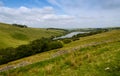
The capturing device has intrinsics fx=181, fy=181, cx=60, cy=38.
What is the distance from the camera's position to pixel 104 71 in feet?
38.1

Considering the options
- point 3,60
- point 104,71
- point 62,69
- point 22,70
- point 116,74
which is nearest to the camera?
point 116,74

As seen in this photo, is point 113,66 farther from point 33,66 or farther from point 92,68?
point 33,66

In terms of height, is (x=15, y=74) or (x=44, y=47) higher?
(x=15, y=74)

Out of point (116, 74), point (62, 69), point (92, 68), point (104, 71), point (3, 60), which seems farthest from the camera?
point (3, 60)

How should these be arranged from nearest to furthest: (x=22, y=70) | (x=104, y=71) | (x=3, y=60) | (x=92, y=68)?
(x=104, y=71) → (x=92, y=68) → (x=22, y=70) → (x=3, y=60)

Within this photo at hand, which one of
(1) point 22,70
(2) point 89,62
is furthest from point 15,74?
(2) point 89,62

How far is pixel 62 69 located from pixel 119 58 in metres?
4.46

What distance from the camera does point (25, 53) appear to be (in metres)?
86.1

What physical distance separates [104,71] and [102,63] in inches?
63.3

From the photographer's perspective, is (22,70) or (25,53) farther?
(25,53)

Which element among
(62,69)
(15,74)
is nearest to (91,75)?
(62,69)

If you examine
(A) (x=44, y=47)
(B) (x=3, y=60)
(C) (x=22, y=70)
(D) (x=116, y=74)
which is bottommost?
(B) (x=3, y=60)

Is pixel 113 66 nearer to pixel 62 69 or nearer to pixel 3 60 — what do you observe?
pixel 62 69

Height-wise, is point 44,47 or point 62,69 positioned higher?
point 62,69
